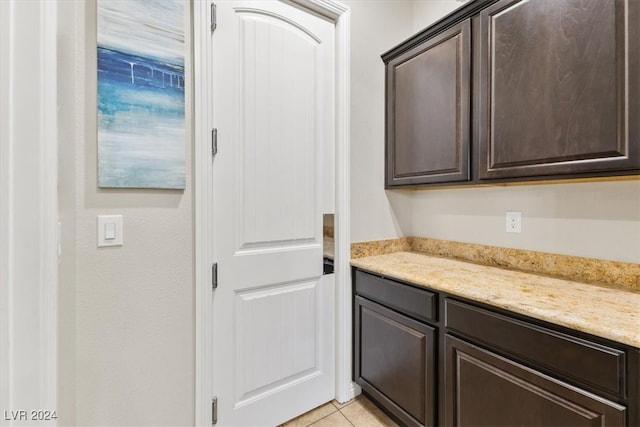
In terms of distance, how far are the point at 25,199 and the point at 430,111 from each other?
1.74 m

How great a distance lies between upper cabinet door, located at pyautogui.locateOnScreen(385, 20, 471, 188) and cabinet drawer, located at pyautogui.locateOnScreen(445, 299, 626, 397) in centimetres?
72

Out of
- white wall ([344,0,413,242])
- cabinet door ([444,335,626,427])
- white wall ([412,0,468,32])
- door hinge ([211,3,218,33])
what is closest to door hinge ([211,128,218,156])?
door hinge ([211,3,218,33])

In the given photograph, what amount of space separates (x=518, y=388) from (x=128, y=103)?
6.01 ft

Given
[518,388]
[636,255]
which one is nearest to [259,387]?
[518,388]

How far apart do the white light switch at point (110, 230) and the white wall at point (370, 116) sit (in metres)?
1.24

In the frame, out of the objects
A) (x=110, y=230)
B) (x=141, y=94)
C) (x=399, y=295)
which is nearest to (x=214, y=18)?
(x=141, y=94)

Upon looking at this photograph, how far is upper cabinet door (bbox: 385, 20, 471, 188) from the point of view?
1531mm

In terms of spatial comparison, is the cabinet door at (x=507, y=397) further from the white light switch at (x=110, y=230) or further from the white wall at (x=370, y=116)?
the white light switch at (x=110, y=230)

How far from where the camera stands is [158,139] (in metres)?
1.27

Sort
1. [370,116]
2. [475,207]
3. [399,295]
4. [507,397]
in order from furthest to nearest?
[370,116] < [475,207] < [399,295] < [507,397]

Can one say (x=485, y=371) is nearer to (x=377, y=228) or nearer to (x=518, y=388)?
(x=518, y=388)

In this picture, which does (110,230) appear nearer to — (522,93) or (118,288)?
(118,288)

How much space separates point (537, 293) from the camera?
1.17 m

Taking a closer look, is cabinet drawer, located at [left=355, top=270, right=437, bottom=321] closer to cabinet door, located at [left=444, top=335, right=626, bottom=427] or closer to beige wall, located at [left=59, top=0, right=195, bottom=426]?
cabinet door, located at [left=444, top=335, right=626, bottom=427]
